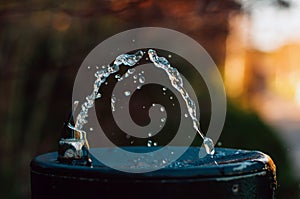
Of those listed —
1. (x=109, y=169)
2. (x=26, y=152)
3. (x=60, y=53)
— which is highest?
(x=60, y=53)

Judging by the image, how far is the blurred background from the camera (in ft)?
14.2

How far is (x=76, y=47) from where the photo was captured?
4746 millimetres

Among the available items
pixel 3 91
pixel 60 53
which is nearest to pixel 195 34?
pixel 60 53

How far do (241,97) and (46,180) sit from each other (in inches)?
174

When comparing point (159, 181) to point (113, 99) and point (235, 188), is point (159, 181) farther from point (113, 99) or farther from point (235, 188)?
point (113, 99)

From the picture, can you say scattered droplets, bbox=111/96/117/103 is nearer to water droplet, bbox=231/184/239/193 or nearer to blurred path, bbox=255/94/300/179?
water droplet, bbox=231/184/239/193

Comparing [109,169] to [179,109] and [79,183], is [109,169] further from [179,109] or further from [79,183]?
[179,109]

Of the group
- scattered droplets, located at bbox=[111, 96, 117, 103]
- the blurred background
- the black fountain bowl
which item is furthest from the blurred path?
the black fountain bowl

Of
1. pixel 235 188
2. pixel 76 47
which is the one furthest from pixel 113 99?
pixel 235 188

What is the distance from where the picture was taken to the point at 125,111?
4684mm

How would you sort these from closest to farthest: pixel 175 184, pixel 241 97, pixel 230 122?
pixel 175 184 → pixel 230 122 → pixel 241 97

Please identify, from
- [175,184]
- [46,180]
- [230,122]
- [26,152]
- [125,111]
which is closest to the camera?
[175,184]

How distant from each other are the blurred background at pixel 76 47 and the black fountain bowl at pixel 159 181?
2412 millimetres

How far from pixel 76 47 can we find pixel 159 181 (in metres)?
3.26
